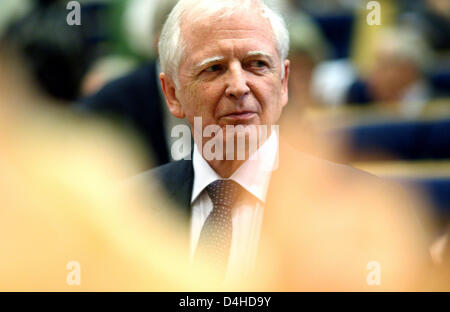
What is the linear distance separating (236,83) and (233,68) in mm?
24

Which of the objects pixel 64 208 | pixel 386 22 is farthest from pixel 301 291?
pixel 386 22

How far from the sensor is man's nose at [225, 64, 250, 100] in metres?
1.10

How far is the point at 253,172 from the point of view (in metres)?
1.16

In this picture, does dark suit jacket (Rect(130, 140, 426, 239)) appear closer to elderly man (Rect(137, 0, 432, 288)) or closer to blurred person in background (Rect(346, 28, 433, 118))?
elderly man (Rect(137, 0, 432, 288))

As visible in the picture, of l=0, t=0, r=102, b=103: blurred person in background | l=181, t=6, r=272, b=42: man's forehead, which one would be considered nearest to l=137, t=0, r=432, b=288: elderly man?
l=181, t=6, r=272, b=42: man's forehead

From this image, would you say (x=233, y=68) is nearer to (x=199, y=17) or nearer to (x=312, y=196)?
(x=199, y=17)

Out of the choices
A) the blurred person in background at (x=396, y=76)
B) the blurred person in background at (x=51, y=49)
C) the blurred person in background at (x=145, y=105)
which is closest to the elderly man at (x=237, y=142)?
the blurred person in background at (x=145, y=105)

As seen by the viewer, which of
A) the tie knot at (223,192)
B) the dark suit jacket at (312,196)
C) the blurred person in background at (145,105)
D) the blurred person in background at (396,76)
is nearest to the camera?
the dark suit jacket at (312,196)

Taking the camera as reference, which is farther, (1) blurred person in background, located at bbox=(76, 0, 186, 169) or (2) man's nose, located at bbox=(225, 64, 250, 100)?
(1) blurred person in background, located at bbox=(76, 0, 186, 169)

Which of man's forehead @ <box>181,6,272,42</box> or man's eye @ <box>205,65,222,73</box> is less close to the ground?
man's forehead @ <box>181,6,272,42</box>

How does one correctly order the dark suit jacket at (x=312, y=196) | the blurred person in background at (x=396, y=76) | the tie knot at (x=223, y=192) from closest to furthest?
the dark suit jacket at (x=312, y=196), the tie knot at (x=223, y=192), the blurred person in background at (x=396, y=76)

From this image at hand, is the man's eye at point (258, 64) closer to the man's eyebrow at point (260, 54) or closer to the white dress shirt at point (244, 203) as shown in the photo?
the man's eyebrow at point (260, 54)

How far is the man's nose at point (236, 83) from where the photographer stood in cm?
110

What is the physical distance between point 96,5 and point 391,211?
3.92 meters
